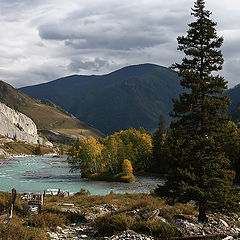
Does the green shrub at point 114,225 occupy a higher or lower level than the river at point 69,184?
higher

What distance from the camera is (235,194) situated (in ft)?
70.0

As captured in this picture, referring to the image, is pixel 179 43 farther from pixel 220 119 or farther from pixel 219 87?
pixel 220 119

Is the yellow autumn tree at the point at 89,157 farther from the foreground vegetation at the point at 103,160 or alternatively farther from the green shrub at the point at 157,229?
the green shrub at the point at 157,229

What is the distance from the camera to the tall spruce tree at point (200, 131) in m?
20.6

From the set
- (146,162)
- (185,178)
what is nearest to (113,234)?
(185,178)

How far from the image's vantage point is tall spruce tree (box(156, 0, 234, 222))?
810 inches

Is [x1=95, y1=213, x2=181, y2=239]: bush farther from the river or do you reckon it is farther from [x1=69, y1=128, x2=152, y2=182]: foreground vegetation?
[x1=69, y1=128, x2=152, y2=182]: foreground vegetation

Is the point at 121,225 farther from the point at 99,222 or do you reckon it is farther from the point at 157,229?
the point at 157,229

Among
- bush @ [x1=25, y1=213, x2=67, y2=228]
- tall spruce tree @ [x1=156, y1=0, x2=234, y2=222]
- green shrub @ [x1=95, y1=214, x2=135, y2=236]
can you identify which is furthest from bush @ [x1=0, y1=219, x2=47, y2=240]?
tall spruce tree @ [x1=156, y1=0, x2=234, y2=222]

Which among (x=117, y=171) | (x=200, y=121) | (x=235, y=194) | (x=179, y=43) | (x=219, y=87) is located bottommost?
(x=117, y=171)

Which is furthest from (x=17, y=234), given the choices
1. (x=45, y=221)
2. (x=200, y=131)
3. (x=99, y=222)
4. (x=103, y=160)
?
(x=103, y=160)

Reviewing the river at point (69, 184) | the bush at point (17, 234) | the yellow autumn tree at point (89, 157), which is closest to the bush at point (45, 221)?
the bush at point (17, 234)

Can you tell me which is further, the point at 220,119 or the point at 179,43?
the point at 179,43

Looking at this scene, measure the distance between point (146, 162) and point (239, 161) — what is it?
33.9 metres
